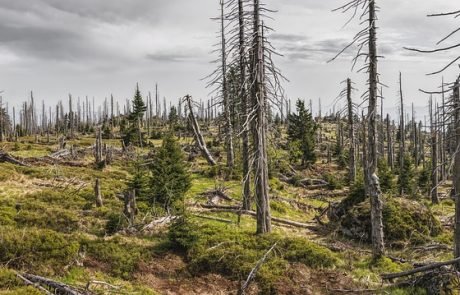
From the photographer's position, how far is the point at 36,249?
11.4 m

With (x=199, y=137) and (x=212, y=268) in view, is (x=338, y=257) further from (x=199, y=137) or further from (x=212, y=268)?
(x=199, y=137)

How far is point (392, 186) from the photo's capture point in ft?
89.1

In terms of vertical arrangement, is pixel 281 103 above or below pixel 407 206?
above

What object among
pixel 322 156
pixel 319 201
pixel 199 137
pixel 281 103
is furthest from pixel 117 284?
pixel 322 156

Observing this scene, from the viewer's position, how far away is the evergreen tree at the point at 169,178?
18.2 meters

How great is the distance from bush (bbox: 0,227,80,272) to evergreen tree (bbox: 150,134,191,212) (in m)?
5.95

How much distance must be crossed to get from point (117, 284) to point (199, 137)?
25.8m

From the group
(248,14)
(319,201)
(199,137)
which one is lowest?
(319,201)

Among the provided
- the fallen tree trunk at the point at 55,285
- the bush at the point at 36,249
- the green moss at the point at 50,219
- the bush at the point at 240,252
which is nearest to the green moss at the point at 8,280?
the fallen tree trunk at the point at 55,285

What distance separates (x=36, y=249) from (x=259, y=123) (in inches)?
321

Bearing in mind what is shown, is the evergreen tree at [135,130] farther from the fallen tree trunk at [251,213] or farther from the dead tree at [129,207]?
the dead tree at [129,207]

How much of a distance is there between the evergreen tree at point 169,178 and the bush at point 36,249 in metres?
5.95

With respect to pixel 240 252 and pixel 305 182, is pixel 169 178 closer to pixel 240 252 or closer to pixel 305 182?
pixel 240 252

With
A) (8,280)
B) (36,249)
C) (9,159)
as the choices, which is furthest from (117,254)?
(9,159)
